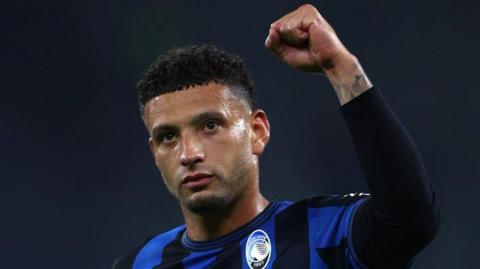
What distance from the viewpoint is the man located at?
47.3 inches

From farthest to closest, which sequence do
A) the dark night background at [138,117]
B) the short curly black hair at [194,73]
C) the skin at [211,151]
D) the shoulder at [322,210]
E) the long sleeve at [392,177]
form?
1. the dark night background at [138,117]
2. the short curly black hair at [194,73]
3. the skin at [211,151]
4. the shoulder at [322,210]
5. the long sleeve at [392,177]

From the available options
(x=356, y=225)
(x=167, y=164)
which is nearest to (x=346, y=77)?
(x=356, y=225)

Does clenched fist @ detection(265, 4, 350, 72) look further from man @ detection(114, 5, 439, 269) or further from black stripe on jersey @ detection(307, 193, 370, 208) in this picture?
black stripe on jersey @ detection(307, 193, 370, 208)

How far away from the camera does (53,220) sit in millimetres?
3709

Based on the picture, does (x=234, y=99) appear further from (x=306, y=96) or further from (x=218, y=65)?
(x=306, y=96)

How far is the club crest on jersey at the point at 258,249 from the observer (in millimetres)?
1559

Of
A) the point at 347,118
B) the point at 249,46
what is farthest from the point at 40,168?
the point at 347,118

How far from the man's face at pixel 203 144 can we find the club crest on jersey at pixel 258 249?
0.34 ft

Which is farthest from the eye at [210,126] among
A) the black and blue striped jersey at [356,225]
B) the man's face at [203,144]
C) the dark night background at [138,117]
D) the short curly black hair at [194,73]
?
the dark night background at [138,117]

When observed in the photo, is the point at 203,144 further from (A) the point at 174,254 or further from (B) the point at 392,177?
(B) the point at 392,177

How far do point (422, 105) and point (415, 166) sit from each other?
7.98ft

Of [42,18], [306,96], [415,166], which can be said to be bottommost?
[415,166]

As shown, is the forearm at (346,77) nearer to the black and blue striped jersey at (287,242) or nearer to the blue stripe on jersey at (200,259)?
the black and blue striped jersey at (287,242)

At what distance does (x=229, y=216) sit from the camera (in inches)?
65.6
